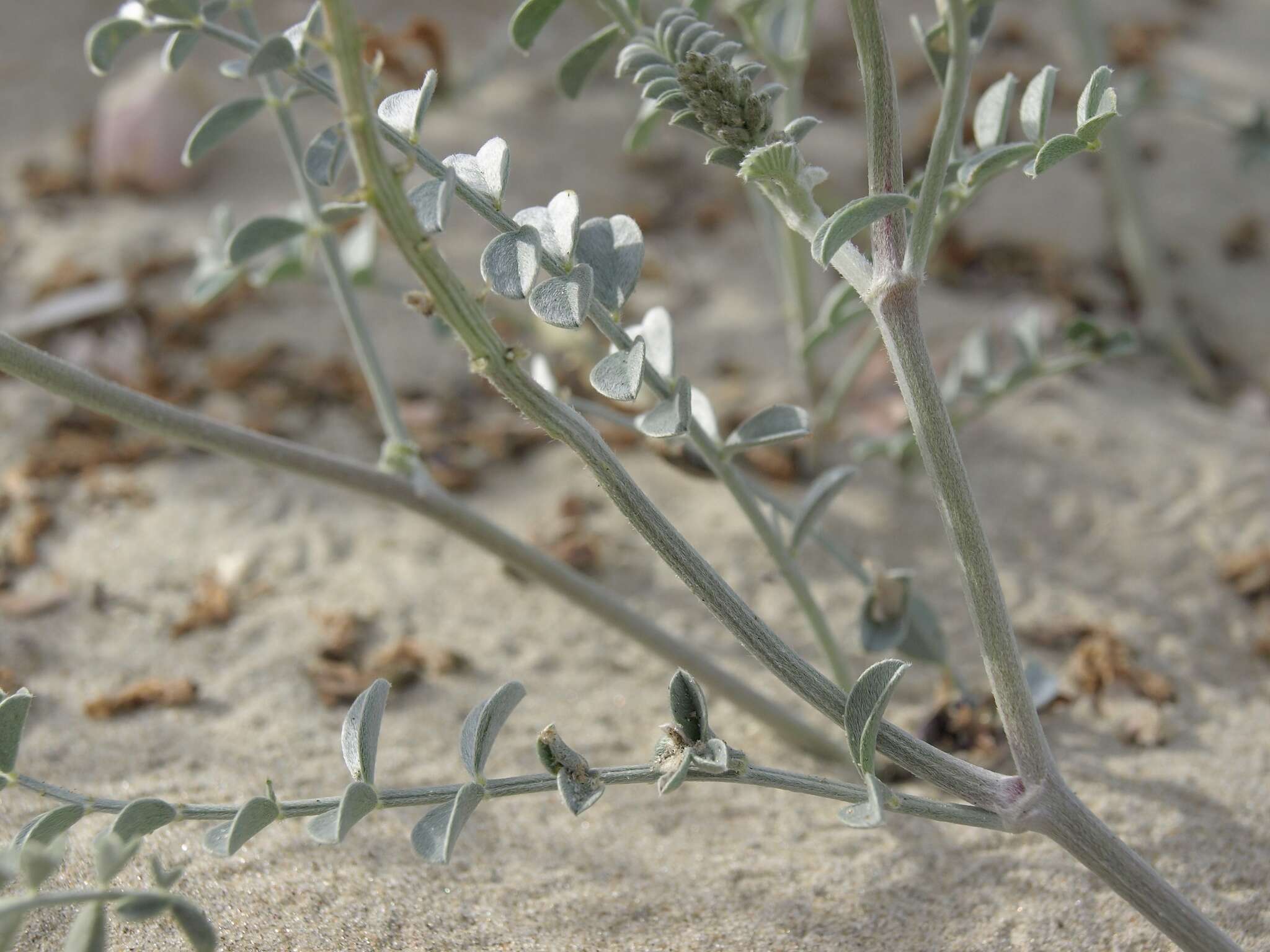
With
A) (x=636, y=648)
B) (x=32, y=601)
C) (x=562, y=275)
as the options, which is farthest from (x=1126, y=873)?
(x=32, y=601)

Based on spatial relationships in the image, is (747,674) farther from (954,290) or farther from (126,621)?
(954,290)

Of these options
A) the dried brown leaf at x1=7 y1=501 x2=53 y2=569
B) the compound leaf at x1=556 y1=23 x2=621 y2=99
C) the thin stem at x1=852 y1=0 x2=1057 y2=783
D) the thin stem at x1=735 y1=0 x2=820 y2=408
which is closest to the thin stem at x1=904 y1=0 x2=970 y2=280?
the thin stem at x1=852 y1=0 x2=1057 y2=783

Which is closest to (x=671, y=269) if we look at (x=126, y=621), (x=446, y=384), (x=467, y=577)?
(x=446, y=384)

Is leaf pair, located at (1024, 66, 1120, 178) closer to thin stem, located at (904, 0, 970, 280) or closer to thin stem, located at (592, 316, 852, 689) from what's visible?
thin stem, located at (904, 0, 970, 280)

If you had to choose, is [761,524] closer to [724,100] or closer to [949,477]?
[949,477]

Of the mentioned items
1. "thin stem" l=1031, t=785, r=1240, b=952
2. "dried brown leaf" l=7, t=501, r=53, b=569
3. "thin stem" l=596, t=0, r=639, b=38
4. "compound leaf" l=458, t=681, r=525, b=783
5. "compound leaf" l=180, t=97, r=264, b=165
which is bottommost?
"thin stem" l=1031, t=785, r=1240, b=952
